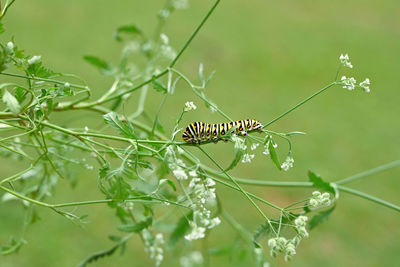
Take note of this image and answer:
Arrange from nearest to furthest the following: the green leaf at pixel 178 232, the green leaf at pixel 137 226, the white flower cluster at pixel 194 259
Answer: the green leaf at pixel 137 226
the green leaf at pixel 178 232
the white flower cluster at pixel 194 259

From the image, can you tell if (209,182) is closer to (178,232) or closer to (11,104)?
(11,104)

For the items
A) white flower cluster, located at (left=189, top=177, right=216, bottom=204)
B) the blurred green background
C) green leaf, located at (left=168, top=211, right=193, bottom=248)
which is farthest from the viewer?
the blurred green background

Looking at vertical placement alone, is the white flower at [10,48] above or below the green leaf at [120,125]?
above

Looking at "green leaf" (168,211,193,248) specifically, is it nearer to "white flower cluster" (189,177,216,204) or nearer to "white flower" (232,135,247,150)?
"white flower cluster" (189,177,216,204)

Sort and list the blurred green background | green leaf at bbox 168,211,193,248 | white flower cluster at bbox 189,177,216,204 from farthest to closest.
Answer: the blurred green background < green leaf at bbox 168,211,193,248 < white flower cluster at bbox 189,177,216,204

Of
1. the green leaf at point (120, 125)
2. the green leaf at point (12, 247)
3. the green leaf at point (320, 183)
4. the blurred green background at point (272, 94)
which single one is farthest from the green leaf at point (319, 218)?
A: the blurred green background at point (272, 94)

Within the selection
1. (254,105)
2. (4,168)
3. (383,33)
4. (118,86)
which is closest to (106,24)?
(254,105)

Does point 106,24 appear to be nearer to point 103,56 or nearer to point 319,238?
point 103,56

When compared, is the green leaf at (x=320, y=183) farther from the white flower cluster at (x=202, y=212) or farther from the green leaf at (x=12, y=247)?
the green leaf at (x=12, y=247)

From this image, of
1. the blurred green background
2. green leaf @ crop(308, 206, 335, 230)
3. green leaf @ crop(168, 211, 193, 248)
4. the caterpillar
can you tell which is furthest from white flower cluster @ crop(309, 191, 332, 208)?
the blurred green background
